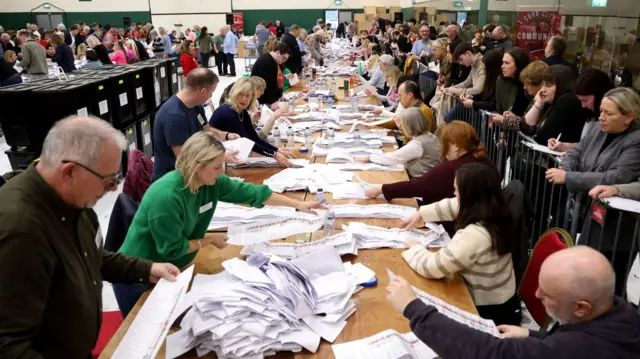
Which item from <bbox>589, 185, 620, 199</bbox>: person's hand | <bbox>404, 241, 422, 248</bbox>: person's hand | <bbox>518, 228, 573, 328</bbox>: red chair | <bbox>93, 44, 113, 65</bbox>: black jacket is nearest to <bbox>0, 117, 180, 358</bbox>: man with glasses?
<bbox>404, 241, 422, 248</bbox>: person's hand

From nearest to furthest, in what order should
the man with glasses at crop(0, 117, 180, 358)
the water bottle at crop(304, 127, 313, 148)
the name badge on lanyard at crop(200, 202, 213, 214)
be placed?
the man with glasses at crop(0, 117, 180, 358) < the name badge on lanyard at crop(200, 202, 213, 214) < the water bottle at crop(304, 127, 313, 148)

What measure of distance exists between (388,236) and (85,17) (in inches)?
1077

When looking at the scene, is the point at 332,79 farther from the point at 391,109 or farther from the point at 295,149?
the point at 295,149

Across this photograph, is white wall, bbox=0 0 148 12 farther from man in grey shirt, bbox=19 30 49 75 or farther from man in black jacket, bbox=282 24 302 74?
man in black jacket, bbox=282 24 302 74

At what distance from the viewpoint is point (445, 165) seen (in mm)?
3389

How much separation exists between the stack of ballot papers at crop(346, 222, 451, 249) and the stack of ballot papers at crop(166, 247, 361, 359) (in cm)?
53

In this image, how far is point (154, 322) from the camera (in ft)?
6.00

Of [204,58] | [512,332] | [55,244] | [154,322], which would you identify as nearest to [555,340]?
[512,332]

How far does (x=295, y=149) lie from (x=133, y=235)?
8.03 feet

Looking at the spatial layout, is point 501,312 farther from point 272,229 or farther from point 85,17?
point 85,17

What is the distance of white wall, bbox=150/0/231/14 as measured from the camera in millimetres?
25906

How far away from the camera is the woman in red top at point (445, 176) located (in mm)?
3320

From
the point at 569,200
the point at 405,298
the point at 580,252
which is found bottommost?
the point at 569,200

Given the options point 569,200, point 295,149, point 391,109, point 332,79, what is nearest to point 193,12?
point 332,79
